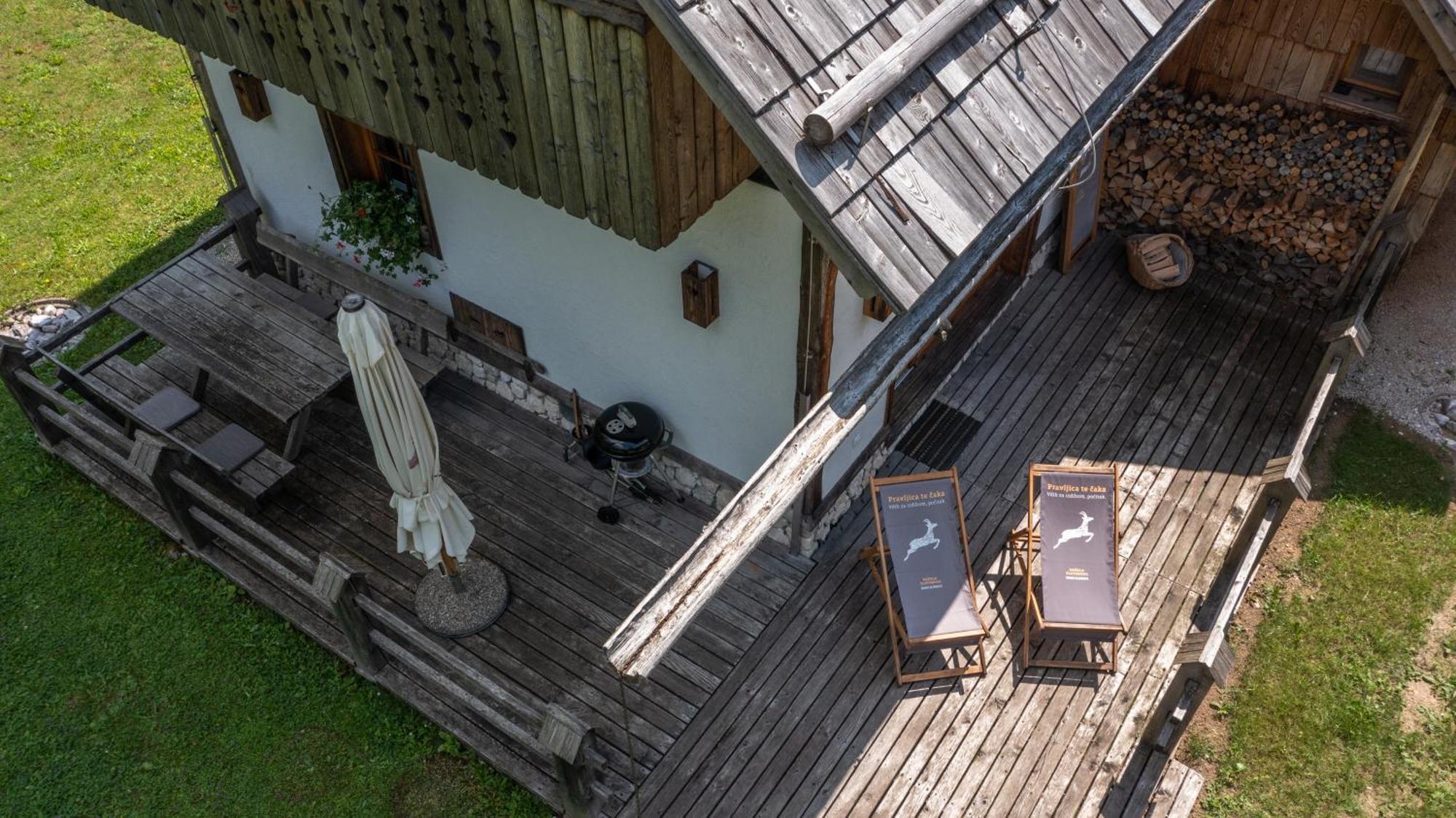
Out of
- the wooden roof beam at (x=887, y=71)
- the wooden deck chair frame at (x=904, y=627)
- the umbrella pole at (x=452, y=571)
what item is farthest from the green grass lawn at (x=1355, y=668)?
the umbrella pole at (x=452, y=571)

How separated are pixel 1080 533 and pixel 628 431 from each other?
3456 millimetres

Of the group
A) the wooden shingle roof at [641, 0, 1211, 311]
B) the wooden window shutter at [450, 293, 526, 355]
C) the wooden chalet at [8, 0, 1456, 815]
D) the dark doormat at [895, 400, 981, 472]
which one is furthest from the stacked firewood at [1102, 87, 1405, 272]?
the wooden window shutter at [450, 293, 526, 355]

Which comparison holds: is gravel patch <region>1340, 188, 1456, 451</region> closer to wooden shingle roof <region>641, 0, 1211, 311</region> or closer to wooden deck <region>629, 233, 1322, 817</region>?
wooden deck <region>629, 233, 1322, 817</region>

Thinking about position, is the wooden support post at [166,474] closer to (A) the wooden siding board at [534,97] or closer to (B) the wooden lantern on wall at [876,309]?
(A) the wooden siding board at [534,97]

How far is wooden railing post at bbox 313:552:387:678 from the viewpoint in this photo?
6.64 m

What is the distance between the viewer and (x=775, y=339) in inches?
263

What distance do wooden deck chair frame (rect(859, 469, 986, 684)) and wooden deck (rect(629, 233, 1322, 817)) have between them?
10 cm

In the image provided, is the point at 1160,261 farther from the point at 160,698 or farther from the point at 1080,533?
Result: the point at 160,698

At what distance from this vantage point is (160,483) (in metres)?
7.53

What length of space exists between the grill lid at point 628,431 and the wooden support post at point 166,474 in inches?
123

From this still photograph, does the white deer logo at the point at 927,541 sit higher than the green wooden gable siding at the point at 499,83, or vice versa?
the green wooden gable siding at the point at 499,83

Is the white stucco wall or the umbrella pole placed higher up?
the white stucco wall

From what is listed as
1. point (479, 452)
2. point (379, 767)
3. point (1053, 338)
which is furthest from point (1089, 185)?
point (379, 767)

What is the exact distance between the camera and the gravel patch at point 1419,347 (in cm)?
916
